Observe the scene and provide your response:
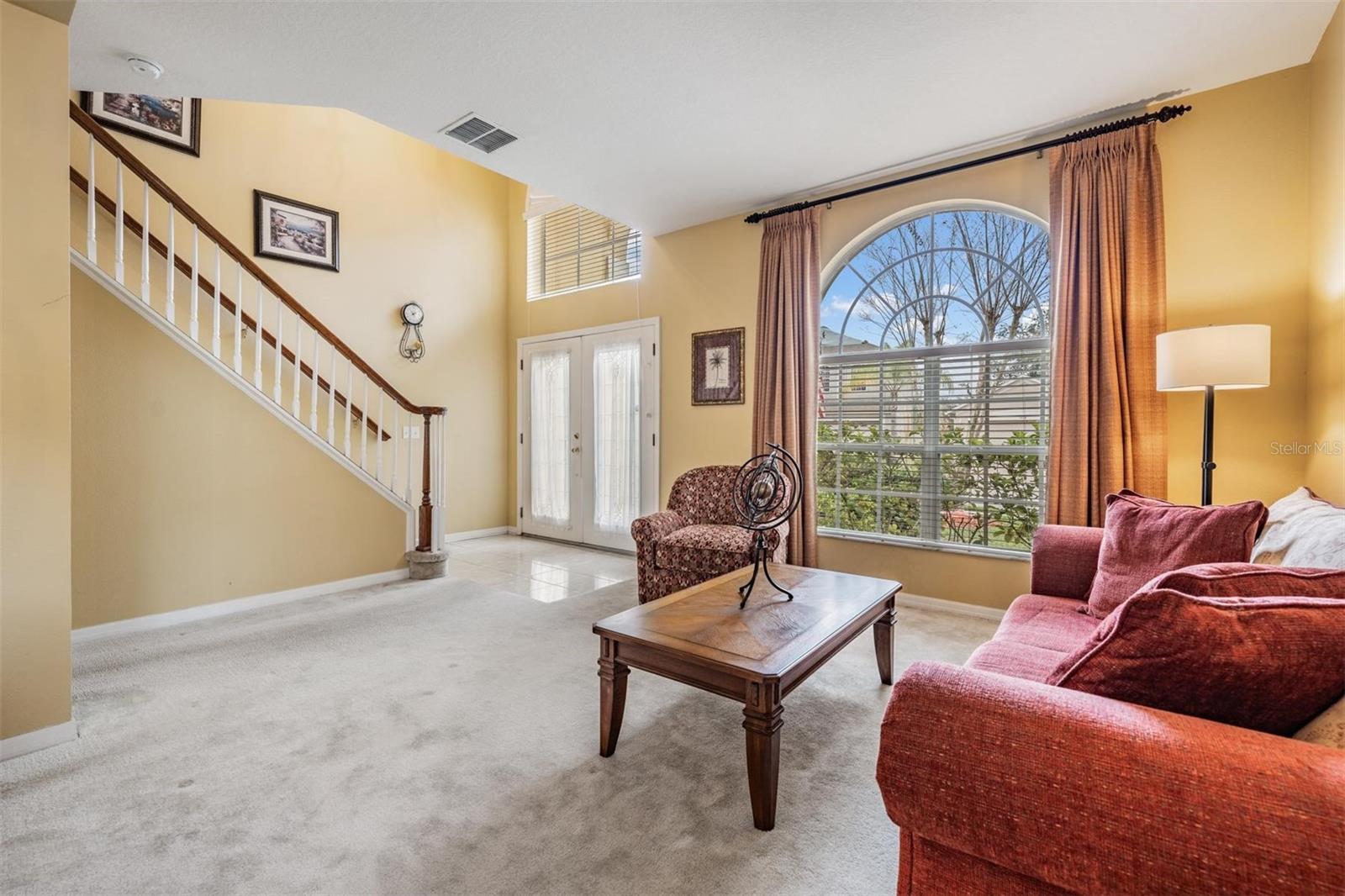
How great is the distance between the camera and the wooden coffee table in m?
1.58

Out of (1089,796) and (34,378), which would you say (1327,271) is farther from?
(34,378)

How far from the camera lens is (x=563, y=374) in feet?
19.0

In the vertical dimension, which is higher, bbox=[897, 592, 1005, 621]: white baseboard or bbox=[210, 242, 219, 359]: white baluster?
bbox=[210, 242, 219, 359]: white baluster

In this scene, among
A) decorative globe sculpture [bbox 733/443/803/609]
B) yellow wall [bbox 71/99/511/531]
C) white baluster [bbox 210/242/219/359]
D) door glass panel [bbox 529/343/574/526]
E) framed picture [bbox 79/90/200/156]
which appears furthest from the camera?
door glass panel [bbox 529/343/574/526]

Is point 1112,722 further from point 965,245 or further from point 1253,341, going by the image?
point 965,245

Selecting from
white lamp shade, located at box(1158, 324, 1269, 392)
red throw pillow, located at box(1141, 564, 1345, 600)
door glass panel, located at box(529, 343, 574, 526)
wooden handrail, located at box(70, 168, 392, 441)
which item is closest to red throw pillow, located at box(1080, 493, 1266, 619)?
white lamp shade, located at box(1158, 324, 1269, 392)

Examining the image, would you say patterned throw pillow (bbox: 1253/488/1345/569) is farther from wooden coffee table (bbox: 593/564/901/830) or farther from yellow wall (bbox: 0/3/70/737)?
yellow wall (bbox: 0/3/70/737)

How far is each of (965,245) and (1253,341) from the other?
163 cm

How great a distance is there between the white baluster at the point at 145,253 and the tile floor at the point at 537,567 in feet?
8.35

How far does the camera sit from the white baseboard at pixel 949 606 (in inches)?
135

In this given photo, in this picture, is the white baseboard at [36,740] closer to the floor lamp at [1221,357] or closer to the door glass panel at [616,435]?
the door glass panel at [616,435]

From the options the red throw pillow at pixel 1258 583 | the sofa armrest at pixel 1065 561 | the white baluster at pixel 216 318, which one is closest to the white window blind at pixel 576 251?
the white baluster at pixel 216 318

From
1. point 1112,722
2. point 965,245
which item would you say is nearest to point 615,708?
point 1112,722

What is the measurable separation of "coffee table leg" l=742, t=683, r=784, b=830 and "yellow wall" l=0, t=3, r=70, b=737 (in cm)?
239
